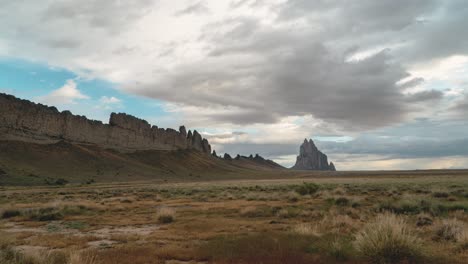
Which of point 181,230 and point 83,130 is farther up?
point 83,130

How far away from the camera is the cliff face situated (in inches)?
4698

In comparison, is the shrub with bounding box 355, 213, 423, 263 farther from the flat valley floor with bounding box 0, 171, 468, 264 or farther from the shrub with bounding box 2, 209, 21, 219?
the shrub with bounding box 2, 209, 21, 219

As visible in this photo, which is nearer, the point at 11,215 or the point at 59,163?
the point at 11,215

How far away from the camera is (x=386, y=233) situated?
909 centimetres

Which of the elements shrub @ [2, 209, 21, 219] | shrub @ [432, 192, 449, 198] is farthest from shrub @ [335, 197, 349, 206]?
shrub @ [2, 209, 21, 219]

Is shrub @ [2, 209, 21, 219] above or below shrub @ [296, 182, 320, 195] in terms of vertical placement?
below

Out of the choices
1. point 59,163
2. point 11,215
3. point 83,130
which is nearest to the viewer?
point 11,215

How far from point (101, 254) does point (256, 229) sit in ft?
21.3

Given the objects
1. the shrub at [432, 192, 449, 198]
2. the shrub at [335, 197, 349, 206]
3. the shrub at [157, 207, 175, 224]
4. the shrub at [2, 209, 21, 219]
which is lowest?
the shrub at [2, 209, 21, 219]

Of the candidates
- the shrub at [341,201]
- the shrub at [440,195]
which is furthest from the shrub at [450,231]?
the shrub at [440,195]

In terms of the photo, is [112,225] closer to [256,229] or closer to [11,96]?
[256,229]

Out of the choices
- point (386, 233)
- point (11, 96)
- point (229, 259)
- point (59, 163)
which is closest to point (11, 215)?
point (229, 259)

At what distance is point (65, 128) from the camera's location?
5482 inches

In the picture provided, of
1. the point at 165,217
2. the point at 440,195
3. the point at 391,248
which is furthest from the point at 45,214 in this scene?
the point at 440,195
